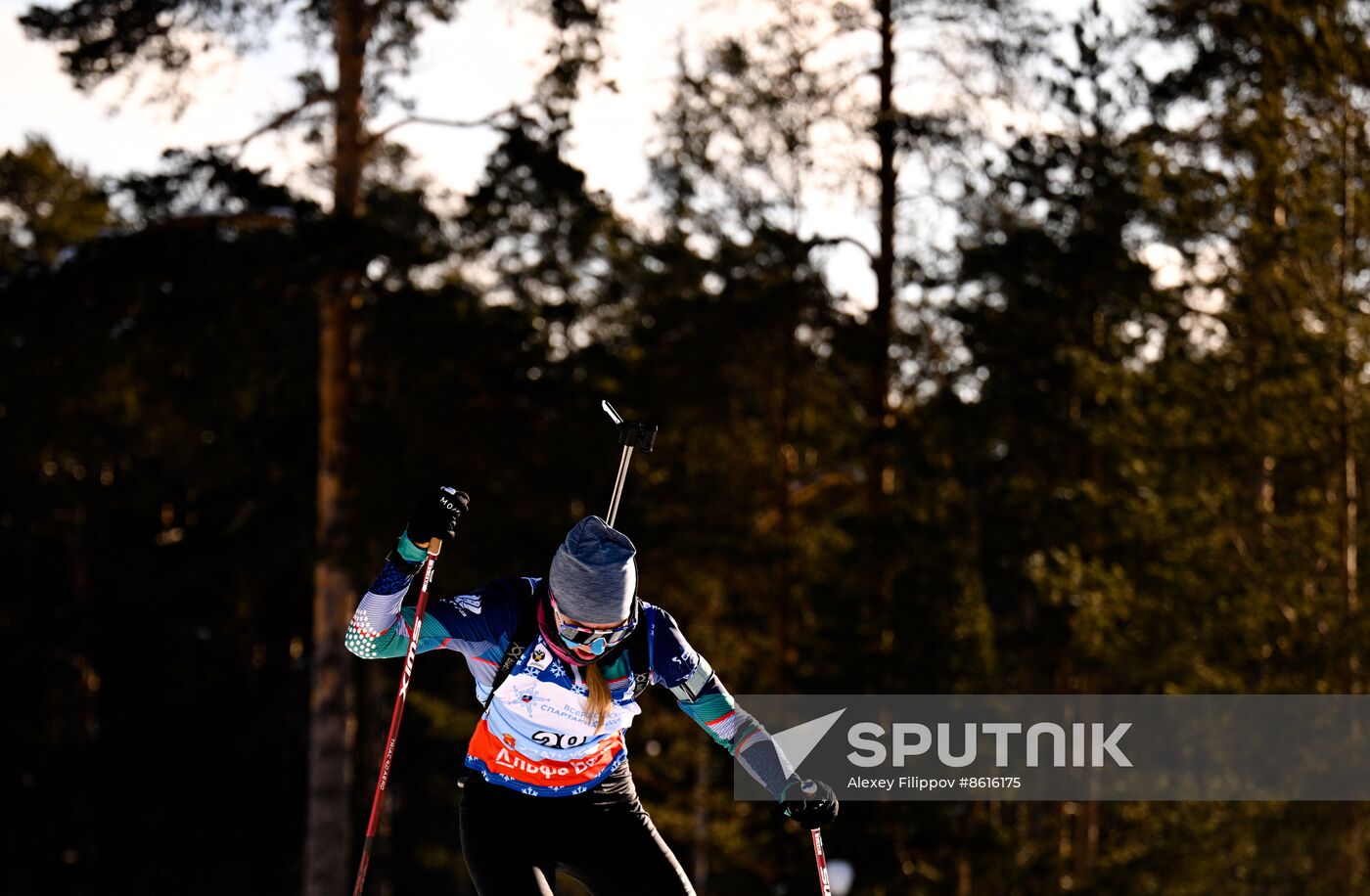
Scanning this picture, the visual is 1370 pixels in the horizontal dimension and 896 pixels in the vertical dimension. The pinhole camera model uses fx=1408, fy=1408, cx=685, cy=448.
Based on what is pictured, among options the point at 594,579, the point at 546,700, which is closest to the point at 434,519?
the point at 594,579

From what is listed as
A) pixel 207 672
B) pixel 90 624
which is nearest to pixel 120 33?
pixel 90 624

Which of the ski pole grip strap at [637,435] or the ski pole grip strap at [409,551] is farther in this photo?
the ski pole grip strap at [637,435]

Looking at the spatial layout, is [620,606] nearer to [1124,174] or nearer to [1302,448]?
[1302,448]

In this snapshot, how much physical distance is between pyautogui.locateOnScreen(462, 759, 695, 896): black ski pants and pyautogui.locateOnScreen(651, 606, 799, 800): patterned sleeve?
39 cm

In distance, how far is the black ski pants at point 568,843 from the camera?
416cm

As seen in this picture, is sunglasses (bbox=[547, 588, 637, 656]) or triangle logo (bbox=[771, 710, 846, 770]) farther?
triangle logo (bbox=[771, 710, 846, 770])

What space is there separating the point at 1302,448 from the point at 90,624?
2017 cm

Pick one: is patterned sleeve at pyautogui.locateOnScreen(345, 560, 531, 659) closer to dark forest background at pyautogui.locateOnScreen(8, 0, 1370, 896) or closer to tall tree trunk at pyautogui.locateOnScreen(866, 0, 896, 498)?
dark forest background at pyautogui.locateOnScreen(8, 0, 1370, 896)

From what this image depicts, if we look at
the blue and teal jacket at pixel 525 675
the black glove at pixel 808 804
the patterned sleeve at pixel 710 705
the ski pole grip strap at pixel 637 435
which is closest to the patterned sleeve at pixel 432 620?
the blue and teal jacket at pixel 525 675

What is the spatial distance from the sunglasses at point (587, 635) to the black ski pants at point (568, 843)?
0.49m

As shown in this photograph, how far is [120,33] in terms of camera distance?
501 inches

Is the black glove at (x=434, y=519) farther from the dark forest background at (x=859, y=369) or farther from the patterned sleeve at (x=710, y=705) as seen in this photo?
the dark forest background at (x=859, y=369)

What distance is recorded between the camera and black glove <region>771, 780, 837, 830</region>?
4359 mm

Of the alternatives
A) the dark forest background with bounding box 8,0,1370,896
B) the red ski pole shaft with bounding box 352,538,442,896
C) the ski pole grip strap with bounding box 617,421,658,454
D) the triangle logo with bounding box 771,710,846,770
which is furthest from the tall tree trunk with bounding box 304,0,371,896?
the ski pole grip strap with bounding box 617,421,658,454
